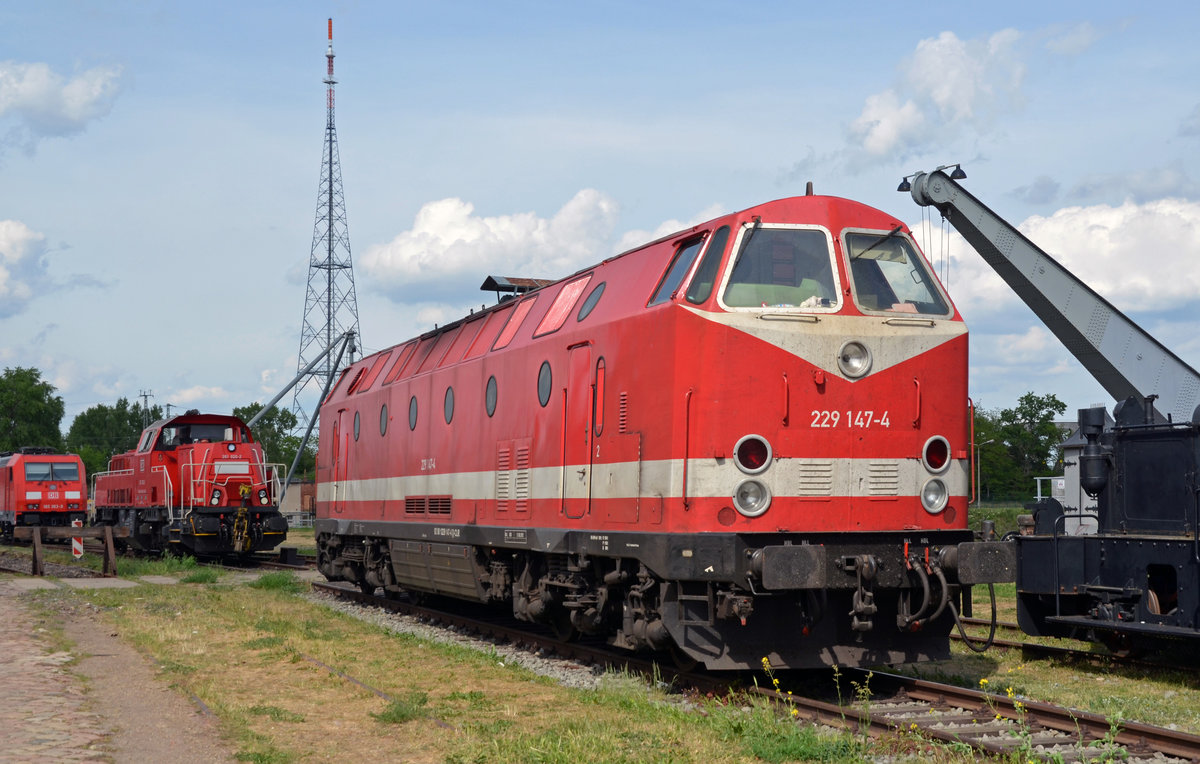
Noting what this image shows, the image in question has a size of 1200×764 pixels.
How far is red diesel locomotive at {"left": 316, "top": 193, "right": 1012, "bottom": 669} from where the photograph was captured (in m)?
9.01

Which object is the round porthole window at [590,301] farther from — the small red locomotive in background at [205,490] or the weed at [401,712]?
the small red locomotive in background at [205,490]

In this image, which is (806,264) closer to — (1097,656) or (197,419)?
(1097,656)

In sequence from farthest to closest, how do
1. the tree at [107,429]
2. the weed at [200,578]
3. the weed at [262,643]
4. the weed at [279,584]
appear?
the tree at [107,429], the weed at [200,578], the weed at [279,584], the weed at [262,643]

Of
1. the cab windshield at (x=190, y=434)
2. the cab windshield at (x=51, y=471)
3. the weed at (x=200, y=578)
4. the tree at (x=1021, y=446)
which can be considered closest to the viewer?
the weed at (x=200, y=578)

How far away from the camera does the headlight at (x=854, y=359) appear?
931 cm

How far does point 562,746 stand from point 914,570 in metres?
3.24

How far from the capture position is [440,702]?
32.5 ft

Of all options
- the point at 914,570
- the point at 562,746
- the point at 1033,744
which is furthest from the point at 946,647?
the point at 562,746

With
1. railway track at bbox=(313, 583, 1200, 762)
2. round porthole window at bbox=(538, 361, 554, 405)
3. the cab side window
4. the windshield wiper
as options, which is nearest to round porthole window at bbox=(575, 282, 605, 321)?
round porthole window at bbox=(538, 361, 554, 405)

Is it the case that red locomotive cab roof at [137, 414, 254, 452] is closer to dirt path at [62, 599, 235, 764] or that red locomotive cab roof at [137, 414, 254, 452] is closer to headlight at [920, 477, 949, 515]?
dirt path at [62, 599, 235, 764]

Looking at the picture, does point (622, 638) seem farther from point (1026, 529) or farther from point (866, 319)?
point (1026, 529)

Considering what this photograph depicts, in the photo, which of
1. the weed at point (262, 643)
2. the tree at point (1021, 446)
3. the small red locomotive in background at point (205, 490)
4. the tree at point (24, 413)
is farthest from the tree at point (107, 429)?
the weed at point (262, 643)

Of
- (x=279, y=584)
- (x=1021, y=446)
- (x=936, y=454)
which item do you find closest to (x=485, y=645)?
(x=936, y=454)

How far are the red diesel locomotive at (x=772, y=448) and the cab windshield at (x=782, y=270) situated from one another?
15mm
